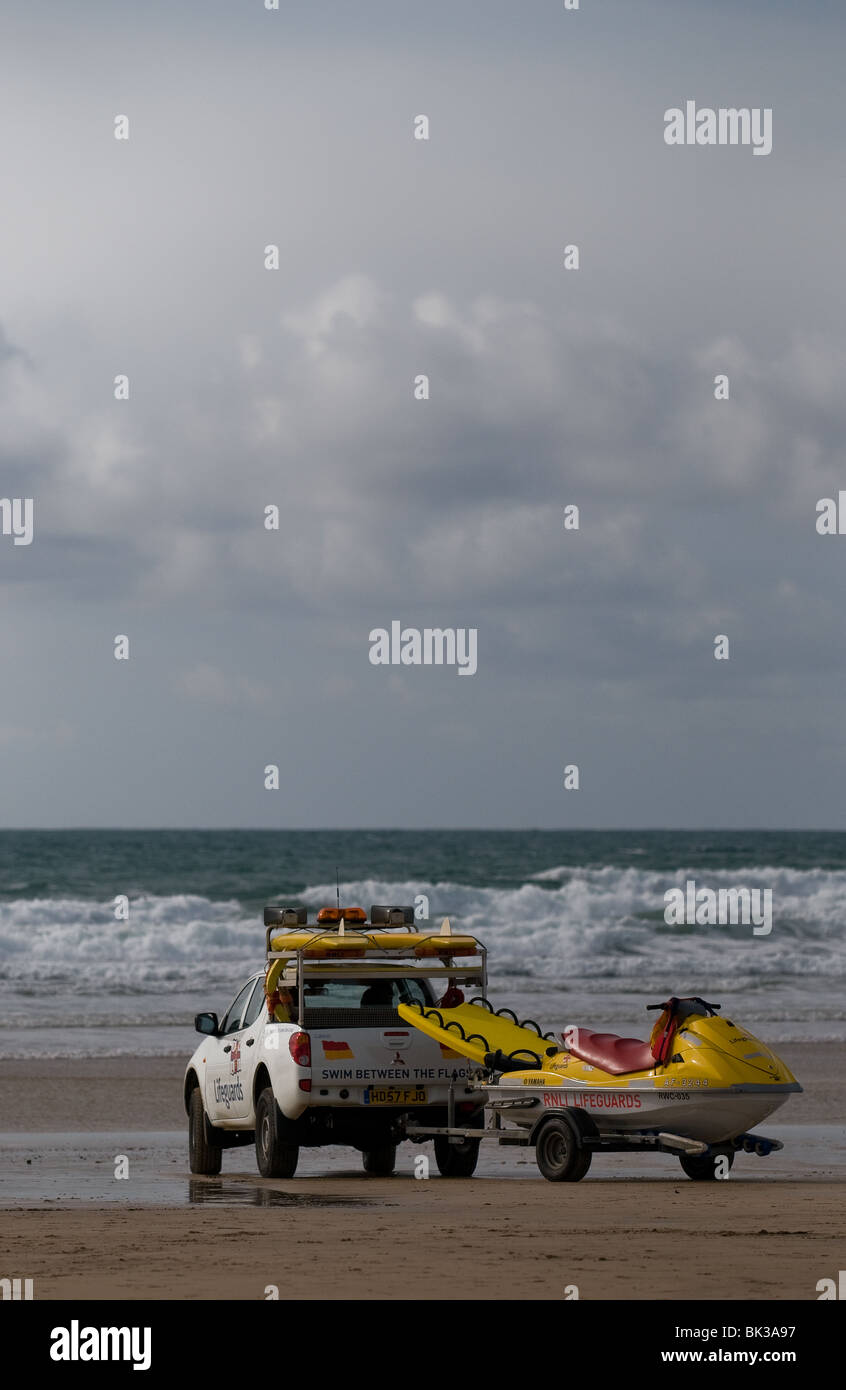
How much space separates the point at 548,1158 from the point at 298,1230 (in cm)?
320

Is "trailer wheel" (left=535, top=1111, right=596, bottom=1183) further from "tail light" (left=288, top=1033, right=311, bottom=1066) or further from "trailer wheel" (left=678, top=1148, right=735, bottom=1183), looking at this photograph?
"tail light" (left=288, top=1033, right=311, bottom=1066)

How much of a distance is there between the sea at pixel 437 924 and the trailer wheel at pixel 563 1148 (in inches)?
455

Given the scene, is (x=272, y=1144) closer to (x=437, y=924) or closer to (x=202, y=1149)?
(x=202, y=1149)

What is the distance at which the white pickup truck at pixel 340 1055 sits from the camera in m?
14.3

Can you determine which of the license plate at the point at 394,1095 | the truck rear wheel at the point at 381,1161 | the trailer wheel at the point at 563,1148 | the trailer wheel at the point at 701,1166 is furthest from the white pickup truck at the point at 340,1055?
the trailer wheel at the point at 701,1166

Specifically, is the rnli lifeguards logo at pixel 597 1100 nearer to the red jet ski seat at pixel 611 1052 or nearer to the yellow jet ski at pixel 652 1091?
the yellow jet ski at pixel 652 1091

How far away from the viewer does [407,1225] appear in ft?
37.3

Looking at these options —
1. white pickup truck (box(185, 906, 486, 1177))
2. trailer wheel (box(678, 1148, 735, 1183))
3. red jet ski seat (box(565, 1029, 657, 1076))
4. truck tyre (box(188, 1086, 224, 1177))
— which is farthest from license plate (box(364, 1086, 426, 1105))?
trailer wheel (box(678, 1148, 735, 1183))

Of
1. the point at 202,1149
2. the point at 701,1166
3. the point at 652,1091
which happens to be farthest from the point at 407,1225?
the point at 202,1149

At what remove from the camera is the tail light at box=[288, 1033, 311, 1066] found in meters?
14.2

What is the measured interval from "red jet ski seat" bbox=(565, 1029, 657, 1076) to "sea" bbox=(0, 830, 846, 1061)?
465 inches
